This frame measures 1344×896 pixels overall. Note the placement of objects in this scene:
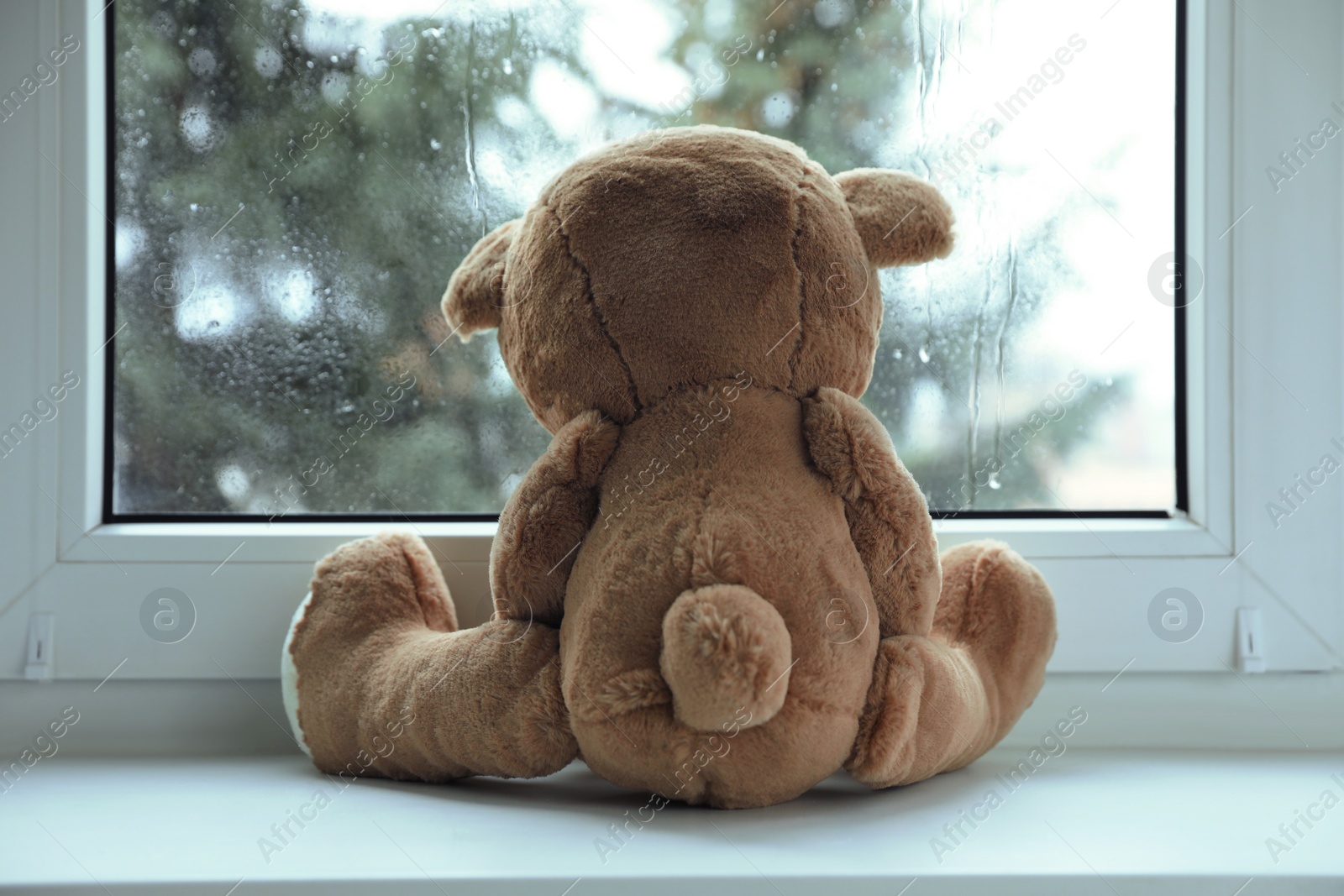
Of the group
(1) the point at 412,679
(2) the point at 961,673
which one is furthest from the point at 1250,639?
(1) the point at 412,679

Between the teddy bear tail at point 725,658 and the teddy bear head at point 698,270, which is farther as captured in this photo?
the teddy bear head at point 698,270

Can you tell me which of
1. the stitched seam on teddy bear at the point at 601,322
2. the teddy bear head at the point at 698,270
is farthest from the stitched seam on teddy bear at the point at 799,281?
the stitched seam on teddy bear at the point at 601,322

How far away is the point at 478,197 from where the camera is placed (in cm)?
114

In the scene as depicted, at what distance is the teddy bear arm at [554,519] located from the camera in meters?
0.82

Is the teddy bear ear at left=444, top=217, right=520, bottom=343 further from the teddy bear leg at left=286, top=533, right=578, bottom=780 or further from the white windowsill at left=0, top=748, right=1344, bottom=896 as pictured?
the white windowsill at left=0, top=748, right=1344, bottom=896

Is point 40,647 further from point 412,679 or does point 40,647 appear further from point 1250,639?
point 1250,639

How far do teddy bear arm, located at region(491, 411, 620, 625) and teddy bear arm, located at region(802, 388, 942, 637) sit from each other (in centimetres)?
18

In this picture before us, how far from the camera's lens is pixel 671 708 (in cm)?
73

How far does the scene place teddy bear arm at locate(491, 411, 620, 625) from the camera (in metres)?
0.82

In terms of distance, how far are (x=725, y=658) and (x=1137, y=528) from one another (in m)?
0.65

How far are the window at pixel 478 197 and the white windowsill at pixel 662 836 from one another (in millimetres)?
349

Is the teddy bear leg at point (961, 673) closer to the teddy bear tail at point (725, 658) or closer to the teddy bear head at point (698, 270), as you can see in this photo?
the teddy bear tail at point (725, 658)

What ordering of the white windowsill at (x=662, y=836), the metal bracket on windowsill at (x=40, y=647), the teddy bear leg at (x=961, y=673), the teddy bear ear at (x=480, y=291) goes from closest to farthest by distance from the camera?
the white windowsill at (x=662, y=836) < the teddy bear leg at (x=961, y=673) < the teddy bear ear at (x=480, y=291) < the metal bracket on windowsill at (x=40, y=647)

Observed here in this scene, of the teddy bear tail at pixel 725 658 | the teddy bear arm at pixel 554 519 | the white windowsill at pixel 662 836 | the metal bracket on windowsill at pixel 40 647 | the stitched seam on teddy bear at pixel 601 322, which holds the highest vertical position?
the stitched seam on teddy bear at pixel 601 322
